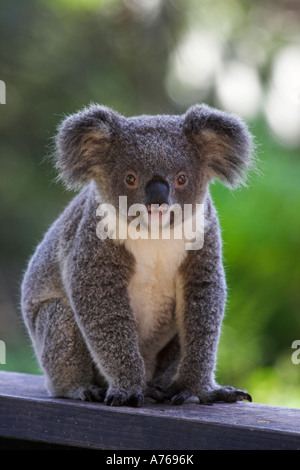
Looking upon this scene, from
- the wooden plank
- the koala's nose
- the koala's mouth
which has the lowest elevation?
the wooden plank

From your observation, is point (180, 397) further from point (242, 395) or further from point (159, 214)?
point (159, 214)

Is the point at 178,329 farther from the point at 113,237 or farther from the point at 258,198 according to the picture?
the point at 258,198

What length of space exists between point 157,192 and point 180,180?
0.61 ft

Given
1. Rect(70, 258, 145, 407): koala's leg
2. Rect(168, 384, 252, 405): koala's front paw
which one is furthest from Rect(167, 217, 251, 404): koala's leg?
Rect(70, 258, 145, 407): koala's leg

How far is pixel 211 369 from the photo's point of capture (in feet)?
9.29

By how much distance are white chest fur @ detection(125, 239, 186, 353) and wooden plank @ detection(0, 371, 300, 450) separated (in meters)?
0.40

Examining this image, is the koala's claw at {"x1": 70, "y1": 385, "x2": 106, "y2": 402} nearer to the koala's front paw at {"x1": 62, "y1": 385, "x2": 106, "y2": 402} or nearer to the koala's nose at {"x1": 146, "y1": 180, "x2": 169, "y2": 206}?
the koala's front paw at {"x1": 62, "y1": 385, "x2": 106, "y2": 402}

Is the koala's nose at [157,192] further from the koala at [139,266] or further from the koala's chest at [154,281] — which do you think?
the koala's chest at [154,281]

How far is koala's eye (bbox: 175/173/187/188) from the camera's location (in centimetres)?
270

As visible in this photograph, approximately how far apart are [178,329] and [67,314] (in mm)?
470

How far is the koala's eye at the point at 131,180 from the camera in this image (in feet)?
8.79

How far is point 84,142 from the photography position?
286 cm

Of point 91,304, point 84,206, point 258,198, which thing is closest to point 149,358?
point 91,304

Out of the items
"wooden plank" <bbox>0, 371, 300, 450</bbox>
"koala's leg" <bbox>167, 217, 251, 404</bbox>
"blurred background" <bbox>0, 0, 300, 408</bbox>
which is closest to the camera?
"wooden plank" <bbox>0, 371, 300, 450</bbox>
